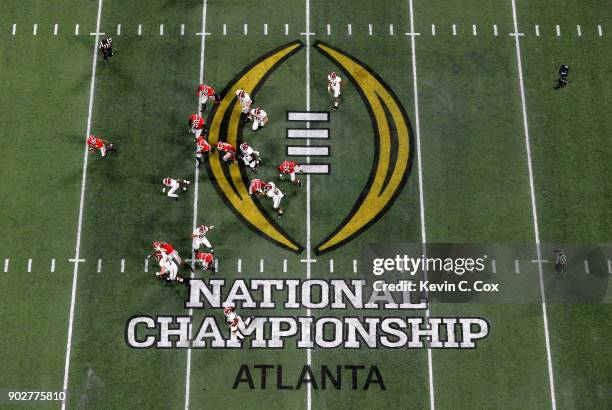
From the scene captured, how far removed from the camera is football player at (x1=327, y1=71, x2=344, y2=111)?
2256cm

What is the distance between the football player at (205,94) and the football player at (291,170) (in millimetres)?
3201

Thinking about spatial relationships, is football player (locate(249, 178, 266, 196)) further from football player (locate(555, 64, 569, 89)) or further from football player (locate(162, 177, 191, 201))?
football player (locate(555, 64, 569, 89))

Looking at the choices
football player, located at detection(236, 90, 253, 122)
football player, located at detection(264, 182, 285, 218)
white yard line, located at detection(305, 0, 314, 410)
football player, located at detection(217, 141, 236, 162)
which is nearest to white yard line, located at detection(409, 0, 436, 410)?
white yard line, located at detection(305, 0, 314, 410)

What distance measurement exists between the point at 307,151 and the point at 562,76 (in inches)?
351

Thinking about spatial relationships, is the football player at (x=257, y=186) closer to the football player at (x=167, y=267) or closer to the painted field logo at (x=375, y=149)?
the painted field logo at (x=375, y=149)

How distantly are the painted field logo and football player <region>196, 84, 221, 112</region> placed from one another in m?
0.35

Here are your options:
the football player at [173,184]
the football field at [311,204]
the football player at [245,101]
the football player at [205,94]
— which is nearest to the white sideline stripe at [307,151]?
the football field at [311,204]

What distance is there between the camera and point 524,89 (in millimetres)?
23625

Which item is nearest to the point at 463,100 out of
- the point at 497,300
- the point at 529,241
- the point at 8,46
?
the point at 529,241

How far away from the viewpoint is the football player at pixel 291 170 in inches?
850

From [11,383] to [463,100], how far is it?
16640 millimetres

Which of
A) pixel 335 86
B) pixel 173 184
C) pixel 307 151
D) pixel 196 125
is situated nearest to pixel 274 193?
pixel 307 151

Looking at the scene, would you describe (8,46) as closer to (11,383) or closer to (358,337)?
(11,383)

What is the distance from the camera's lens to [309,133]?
2300cm
